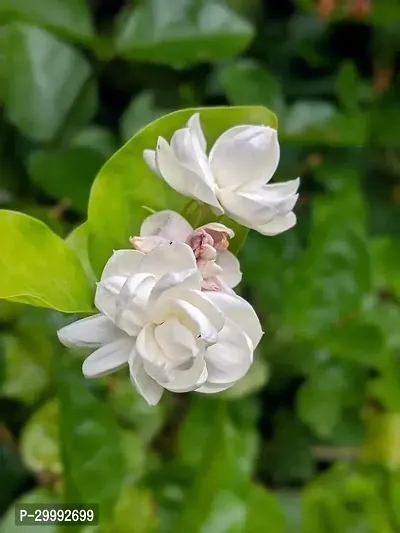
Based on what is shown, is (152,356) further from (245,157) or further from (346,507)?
(346,507)

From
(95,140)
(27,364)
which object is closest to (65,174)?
(95,140)

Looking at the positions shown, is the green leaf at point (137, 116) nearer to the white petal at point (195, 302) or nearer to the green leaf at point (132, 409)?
the green leaf at point (132, 409)

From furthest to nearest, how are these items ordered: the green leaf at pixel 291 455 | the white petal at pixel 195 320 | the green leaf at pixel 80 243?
the green leaf at pixel 291 455, the green leaf at pixel 80 243, the white petal at pixel 195 320

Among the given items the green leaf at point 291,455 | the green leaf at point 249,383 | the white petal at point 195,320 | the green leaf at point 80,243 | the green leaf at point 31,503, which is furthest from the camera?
the green leaf at point 291,455

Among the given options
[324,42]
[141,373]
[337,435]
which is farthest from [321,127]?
[141,373]

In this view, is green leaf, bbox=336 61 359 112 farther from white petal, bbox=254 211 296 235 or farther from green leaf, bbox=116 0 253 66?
white petal, bbox=254 211 296 235

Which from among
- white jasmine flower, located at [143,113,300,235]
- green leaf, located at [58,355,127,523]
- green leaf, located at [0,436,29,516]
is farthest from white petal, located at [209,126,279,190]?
green leaf, located at [0,436,29,516]

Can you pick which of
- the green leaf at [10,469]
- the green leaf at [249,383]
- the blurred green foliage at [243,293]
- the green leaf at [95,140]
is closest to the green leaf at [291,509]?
the blurred green foliage at [243,293]
